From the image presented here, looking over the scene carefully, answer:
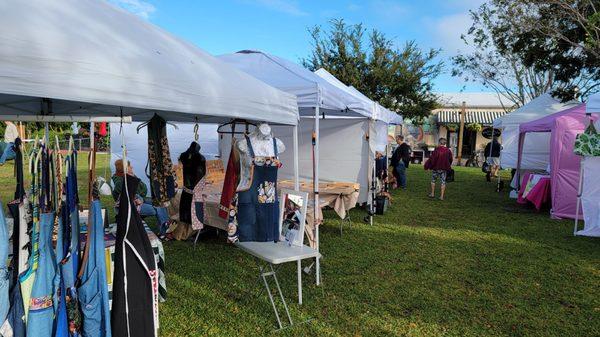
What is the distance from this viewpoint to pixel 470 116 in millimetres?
28266

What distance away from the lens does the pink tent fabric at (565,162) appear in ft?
26.1

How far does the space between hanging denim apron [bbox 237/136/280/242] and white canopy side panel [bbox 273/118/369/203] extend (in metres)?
3.72

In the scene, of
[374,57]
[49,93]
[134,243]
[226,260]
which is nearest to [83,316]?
[134,243]

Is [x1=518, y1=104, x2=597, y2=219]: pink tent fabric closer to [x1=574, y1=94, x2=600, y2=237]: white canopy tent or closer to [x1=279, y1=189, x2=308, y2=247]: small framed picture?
[x1=574, y1=94, x2=600, y2=237]: white canopy tent

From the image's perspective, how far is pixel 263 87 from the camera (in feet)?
9.59

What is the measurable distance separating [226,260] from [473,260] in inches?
121

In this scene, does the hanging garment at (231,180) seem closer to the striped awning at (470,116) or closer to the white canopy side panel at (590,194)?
the white canopy side panel at (590,194)

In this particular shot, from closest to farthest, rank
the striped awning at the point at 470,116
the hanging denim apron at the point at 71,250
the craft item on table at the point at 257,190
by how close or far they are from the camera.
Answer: the hanging denim apron at the point at 71,250 → the craft item on table at the point at 257,190 → the striped awning at the point at 470,116

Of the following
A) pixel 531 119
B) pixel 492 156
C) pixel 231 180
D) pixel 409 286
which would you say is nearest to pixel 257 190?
pixel 231 180

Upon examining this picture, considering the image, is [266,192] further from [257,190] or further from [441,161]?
[441,161]

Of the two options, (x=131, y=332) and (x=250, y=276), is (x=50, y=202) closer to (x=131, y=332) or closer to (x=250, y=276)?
(x=131, y=332)

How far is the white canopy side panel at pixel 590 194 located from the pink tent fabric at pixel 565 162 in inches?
47.3

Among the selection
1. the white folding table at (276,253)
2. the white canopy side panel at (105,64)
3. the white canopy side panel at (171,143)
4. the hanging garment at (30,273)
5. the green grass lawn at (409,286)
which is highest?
the white canopy side panel at (105,64)

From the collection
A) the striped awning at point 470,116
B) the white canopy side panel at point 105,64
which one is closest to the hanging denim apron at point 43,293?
the white canopy side panel at point 105,64
